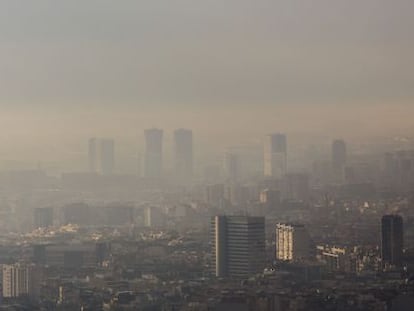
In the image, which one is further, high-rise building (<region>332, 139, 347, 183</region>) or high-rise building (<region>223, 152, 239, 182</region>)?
high-rise building (<region>223, 152, 239, 182</region>)

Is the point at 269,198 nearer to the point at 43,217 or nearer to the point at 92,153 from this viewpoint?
the point at 92,153

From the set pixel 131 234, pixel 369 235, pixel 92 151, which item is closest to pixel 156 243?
pixel 131 234

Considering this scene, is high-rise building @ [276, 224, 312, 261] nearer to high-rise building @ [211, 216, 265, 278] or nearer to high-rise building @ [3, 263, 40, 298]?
high-rise building @ [211, 216, 265, 278]

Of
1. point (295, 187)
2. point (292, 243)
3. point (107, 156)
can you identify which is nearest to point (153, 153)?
point (107, 156)

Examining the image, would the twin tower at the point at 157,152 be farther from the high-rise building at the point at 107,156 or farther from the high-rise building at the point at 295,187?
the high-rise building at the point at 295,187

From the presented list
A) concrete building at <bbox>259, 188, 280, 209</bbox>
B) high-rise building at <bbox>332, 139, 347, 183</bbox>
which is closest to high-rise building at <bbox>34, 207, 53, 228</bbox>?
concrete building at <bbox>259, 188, 280, 209</bbox>

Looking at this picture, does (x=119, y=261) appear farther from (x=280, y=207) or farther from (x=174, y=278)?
(x=280, y=207)

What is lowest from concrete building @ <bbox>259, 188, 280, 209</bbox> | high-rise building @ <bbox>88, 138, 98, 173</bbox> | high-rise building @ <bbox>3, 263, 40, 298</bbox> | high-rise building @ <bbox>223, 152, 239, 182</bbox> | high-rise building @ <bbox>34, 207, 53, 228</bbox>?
high-rise building @ <bbox>3, 263, 40, 298</bbox>
